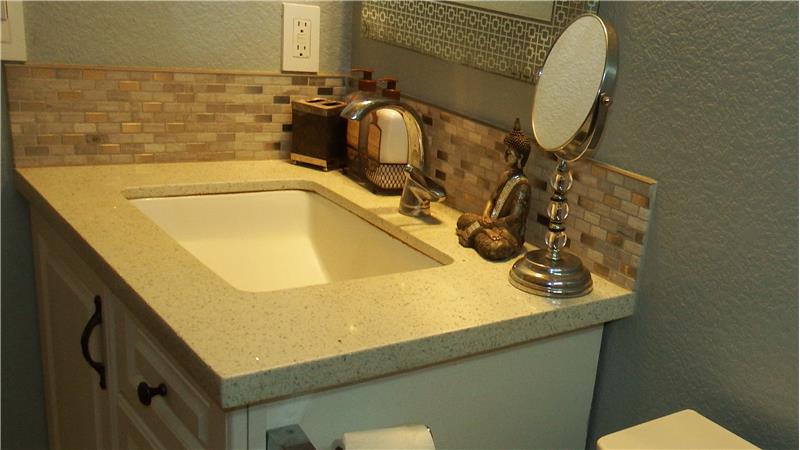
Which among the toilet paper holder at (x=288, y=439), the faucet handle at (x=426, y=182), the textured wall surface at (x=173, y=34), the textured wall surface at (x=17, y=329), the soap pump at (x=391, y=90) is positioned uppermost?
the textured wall surface at (x=173, y=34)

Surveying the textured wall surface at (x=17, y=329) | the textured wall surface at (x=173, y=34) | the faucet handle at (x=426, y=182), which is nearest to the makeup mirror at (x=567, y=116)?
the faucet handle at (x=426, y=182)

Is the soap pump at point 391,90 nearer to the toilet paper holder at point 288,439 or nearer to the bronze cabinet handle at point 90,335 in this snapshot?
the bronze cabinet handle at point 90,335

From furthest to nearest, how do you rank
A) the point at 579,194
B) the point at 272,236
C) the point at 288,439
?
the point at 272,236 < the point at 579,194 < the point at 288,439

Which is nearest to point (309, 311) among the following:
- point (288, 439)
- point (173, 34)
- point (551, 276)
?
point (288, 439)

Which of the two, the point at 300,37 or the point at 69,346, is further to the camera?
the point at 300,37

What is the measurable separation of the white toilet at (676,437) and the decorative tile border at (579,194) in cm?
21

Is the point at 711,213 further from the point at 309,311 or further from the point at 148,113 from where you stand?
the point at 148,113

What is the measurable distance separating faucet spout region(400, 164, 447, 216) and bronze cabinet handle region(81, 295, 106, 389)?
0.48 m

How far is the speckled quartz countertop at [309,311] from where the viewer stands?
0.89 metres

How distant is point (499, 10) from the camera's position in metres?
1.31

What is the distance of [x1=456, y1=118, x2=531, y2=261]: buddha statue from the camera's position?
119cm

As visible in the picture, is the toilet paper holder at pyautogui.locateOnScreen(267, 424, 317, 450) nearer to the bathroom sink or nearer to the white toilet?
the white toilet

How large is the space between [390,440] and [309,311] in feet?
0.56

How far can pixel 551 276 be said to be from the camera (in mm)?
1076
